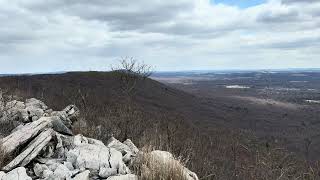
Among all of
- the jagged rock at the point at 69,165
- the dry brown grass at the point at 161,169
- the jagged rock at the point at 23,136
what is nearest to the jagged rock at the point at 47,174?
the jagged rock at the point at 69,165

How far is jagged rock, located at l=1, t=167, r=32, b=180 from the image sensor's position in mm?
8859

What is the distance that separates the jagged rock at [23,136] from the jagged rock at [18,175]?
3.87 feet

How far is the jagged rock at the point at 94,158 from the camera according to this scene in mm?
9719

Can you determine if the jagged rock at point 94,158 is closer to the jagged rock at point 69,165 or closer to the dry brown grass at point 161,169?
the jagged rock at point 69,165

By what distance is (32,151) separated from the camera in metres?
10.2

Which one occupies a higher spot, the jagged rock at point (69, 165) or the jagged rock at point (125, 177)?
the jagged rock at point (69, 165)

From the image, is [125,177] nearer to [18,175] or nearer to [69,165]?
[69,165]

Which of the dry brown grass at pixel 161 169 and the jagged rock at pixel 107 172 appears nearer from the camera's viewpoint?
the dry brown grass at pixel 161 169

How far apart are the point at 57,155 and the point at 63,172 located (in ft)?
5.38

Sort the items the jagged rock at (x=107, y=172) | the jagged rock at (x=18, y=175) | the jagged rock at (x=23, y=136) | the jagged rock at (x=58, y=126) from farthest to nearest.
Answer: the jagged rock at (x=58, y=126), the jagged rock at (x=23, y=136), the jagged rock at (x=107, y=172), the jagged rock at (x=18, y=175)

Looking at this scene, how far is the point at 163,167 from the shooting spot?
8.85 meters

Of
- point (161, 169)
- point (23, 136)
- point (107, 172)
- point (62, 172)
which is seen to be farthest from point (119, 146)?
point (161, 169)

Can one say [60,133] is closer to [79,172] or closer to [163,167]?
[79,172]

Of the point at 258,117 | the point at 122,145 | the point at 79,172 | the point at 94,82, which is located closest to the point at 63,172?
the point at 79,172
